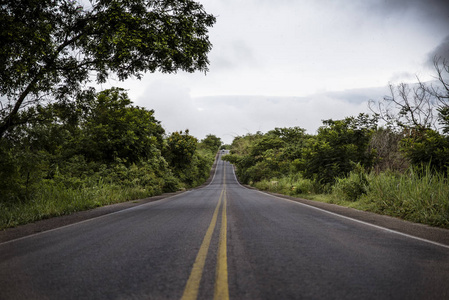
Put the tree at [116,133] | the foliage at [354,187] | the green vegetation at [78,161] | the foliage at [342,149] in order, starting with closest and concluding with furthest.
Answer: the green vegetation at [78,161], the foliage at [354,187], the foliage at [342,149], the tree at [116,133]

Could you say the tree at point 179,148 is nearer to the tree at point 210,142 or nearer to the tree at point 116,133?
the tree at point 116,133

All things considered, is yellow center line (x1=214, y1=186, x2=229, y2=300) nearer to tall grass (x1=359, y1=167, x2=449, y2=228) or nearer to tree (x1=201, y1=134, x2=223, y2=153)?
tall grass (x1=359, y1=167, x2=449, y2=228)

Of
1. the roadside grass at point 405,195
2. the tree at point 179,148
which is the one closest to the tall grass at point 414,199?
the roadside grass at point 405,195

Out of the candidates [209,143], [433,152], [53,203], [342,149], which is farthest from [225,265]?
[209,143]

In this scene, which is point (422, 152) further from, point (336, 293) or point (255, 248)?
point (336, 293)

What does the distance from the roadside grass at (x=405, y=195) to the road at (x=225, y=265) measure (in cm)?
220

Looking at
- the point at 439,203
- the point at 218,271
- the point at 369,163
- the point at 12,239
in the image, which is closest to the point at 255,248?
the point at 218,271

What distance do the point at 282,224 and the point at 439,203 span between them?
4.14 metres

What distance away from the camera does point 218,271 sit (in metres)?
2.94

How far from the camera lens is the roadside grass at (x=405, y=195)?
6477 millimetres

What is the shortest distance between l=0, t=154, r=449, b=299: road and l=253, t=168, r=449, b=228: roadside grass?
220 cm

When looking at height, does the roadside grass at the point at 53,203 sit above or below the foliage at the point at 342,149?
below

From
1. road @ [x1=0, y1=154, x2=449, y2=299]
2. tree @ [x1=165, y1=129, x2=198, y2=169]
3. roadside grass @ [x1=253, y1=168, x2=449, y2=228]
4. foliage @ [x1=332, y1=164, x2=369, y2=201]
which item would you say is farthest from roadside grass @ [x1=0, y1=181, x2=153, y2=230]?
tree @ [x1=165, y1=129, x2=198, y2=169]

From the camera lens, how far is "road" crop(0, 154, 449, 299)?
8.13ft
